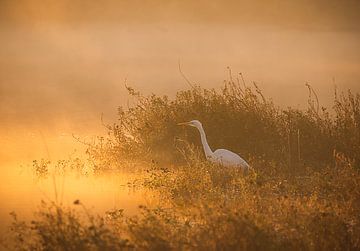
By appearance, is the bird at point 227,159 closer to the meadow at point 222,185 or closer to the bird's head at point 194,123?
the meadow at point 222,185

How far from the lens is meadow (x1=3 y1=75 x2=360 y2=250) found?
7.51m

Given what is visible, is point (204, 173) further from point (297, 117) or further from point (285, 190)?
point (297, 117)

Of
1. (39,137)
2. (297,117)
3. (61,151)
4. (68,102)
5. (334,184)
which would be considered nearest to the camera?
(334,184)

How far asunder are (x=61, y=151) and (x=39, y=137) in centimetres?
298

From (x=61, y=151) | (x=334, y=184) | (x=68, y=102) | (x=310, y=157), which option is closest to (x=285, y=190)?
(x=334, y=184)

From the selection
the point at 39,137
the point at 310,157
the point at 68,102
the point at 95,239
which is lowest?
the point at 95,239

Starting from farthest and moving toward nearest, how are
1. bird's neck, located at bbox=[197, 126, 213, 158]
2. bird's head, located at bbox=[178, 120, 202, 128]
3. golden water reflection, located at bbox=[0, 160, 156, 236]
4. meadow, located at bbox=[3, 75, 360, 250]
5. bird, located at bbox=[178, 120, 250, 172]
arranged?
bird's head, located at bbox=[178, 120, 202, 128]
bird's neck, located at bbox=[197, 126, 213, 158]
bird, located at bbox=[178, 120, 250, 172]
golden water reflection, located at bbox=[0, 160, 156, 236]
meadow, located at bbox=[3, 75, 360, 250]

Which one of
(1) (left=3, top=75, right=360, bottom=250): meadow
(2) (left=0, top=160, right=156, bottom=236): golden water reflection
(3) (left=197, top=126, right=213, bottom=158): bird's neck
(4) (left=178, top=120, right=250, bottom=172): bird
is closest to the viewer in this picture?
(1) (left=3, top=75, right=360, bottom=250): meadow

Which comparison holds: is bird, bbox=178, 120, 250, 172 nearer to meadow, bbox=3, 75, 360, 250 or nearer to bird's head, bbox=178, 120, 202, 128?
meadow, bbox=3, 75, 360, 250

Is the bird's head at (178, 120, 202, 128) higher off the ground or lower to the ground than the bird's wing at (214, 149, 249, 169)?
higher

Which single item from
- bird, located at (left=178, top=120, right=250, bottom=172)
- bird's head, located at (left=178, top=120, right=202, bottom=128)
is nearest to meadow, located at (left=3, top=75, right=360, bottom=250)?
bird, located at (left=178, top=120, right=250, bottom=172)

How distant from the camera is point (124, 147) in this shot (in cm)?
1419

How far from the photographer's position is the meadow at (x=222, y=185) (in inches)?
296

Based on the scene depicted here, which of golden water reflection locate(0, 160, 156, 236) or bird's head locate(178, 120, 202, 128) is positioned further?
bird's head locate(178, 120, 202, 128)
